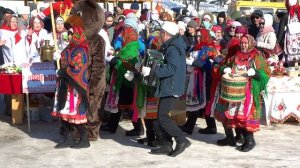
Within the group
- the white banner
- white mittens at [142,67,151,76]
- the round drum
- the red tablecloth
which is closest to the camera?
white mittens at [142,67,151,76]

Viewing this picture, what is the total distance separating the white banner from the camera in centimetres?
768

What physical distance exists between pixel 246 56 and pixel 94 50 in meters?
1.80

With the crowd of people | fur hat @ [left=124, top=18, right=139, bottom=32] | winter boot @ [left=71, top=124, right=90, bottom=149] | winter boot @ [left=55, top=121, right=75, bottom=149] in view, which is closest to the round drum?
the crowd of people

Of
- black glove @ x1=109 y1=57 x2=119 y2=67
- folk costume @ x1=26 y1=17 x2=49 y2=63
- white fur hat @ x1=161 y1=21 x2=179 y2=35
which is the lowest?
black glove @ x1=109 y1=57 x2=119 y2=67

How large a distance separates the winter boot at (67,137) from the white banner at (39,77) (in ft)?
3.22

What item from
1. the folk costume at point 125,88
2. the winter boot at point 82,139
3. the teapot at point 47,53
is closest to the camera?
the winter boot at point 82,139

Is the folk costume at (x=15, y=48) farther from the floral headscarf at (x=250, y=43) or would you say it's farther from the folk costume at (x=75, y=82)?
the floral headscarf at (x=250, y=43)

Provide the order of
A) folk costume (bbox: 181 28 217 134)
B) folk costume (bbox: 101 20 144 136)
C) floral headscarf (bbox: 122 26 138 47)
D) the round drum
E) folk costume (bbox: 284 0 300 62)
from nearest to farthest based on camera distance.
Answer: the round drum
folk costume (bbox: 101 20 144 136)
floral headscarf (bbox: 122 26 138 47)
folk costume (bbox: 181 28 217 134)
folk costume (bbox: 284 0 300 62)

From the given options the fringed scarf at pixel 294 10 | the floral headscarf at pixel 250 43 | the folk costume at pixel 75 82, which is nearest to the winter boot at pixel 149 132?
the folk costume at pixel 75 82

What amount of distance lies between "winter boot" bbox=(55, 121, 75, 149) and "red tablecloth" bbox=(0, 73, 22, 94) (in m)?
1.22

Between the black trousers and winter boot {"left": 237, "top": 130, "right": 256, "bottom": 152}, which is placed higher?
the black trousers

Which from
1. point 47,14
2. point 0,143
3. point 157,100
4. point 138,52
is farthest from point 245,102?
point 47,14

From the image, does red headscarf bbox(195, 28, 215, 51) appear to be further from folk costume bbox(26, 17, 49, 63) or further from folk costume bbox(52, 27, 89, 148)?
folk costume bbox(26, 17, 49, 63)

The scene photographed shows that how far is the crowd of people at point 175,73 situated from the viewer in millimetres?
6410
